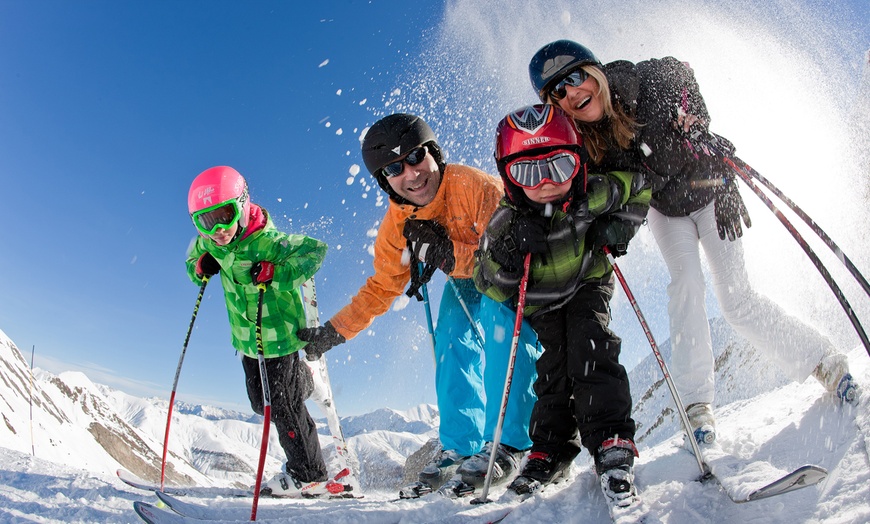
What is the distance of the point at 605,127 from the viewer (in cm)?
357

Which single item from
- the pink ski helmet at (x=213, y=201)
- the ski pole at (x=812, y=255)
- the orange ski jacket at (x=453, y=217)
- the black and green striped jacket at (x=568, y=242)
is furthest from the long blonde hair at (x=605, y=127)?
the pink ski helmet at (x=213, y=201)

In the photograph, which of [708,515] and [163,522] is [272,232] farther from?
[708,515]

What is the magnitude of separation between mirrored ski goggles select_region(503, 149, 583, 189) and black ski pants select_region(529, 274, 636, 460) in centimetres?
72

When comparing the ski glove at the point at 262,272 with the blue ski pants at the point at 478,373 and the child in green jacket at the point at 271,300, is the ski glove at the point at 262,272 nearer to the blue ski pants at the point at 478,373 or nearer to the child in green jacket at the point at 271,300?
the child in green jacket at the point at 271,300

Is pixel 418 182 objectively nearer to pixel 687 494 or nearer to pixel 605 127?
→ pixel 605 127

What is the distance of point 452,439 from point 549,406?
112cm

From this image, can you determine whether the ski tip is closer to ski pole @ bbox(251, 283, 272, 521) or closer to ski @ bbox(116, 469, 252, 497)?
ski pole @ bbox(251, 283, 272, 521)

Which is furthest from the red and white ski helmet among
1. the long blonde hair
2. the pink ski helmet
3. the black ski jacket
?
the pink ski helmet

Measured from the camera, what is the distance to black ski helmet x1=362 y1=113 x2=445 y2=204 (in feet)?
13.4

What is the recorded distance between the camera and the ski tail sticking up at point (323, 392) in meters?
5.30

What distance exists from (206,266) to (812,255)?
15.8 feet

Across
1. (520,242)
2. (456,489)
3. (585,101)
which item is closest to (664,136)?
(585,101)

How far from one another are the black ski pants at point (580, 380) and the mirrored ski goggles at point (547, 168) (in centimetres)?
72

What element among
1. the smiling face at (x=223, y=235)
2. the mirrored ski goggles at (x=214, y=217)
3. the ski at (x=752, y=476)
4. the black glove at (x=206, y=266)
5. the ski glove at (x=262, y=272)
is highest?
the mirrored ski goggles at (x=214, y=217)
